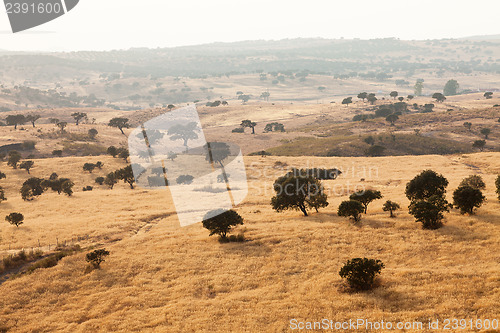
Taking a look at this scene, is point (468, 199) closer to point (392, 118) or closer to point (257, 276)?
point (257, 276)

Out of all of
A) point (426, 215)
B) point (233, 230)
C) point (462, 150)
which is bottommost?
point (462, 150)

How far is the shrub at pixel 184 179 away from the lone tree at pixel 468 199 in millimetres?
66746

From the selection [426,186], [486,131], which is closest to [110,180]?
[426,186]

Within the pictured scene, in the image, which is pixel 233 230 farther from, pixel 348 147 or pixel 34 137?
pixel 34 137

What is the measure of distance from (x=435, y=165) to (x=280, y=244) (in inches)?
2539

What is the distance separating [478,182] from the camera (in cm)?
5072

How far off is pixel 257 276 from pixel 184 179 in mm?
66384

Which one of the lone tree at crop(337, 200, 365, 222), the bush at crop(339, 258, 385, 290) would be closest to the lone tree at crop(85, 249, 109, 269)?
the bush at crop(339, 258, 385, 290)

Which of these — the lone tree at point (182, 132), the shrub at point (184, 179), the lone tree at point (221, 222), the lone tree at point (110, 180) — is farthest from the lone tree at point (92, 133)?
the lone tree at point (221, 222)

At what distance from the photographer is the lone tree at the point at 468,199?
37.2 meters

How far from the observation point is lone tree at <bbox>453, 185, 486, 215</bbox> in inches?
1464

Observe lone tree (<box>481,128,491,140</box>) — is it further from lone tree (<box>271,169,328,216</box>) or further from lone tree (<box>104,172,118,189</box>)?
lone tree (<box>104,172,118,189</box>)

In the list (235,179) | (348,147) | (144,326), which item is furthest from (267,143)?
(144,326)

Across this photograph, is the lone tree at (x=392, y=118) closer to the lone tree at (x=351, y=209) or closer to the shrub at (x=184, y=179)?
the shrub at (x=184, y=179)
